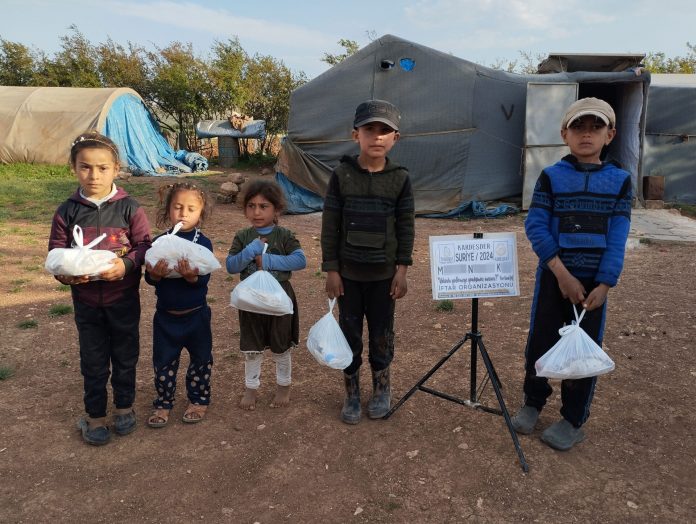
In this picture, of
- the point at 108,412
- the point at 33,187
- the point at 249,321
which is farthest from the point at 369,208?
the point at 33,187

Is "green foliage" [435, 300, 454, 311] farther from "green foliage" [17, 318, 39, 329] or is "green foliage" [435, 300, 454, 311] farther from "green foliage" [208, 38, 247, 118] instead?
"green foliage" [208, 38, 247, 118]

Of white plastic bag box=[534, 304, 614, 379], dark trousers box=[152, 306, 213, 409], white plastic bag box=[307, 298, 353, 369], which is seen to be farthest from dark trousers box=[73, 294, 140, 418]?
white plastic bag box=[534, 304, 614, 379]

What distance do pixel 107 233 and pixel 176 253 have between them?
1.24 feet

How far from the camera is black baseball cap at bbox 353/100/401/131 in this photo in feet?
8.86

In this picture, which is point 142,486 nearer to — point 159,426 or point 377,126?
point 159,426

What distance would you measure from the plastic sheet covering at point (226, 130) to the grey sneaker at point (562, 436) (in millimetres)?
18411

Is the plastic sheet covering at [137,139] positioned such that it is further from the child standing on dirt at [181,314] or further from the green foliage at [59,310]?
the child standing on dirt at [181,314]

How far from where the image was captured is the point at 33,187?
43.3ft

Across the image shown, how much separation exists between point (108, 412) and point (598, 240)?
2943 mm

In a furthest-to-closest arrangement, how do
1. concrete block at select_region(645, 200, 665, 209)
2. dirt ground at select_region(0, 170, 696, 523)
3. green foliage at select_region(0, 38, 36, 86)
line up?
green foliage at select_region(0, 38, 36, 86) → concrete block at select_region(645, 200, 665, 209) → dirt ground at select_region(0, 170, 696, 523)

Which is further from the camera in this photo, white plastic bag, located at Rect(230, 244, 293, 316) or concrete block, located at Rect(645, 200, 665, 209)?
concrete block, located at Rect(645, 200, 665, 209)

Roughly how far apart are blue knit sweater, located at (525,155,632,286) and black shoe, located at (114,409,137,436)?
2.41m

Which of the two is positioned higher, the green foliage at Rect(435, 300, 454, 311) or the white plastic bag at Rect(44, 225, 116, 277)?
the white plastic bag at Rect(44, 225, 116, 277)

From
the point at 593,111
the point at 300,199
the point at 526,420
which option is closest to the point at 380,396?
the point at 526,420
